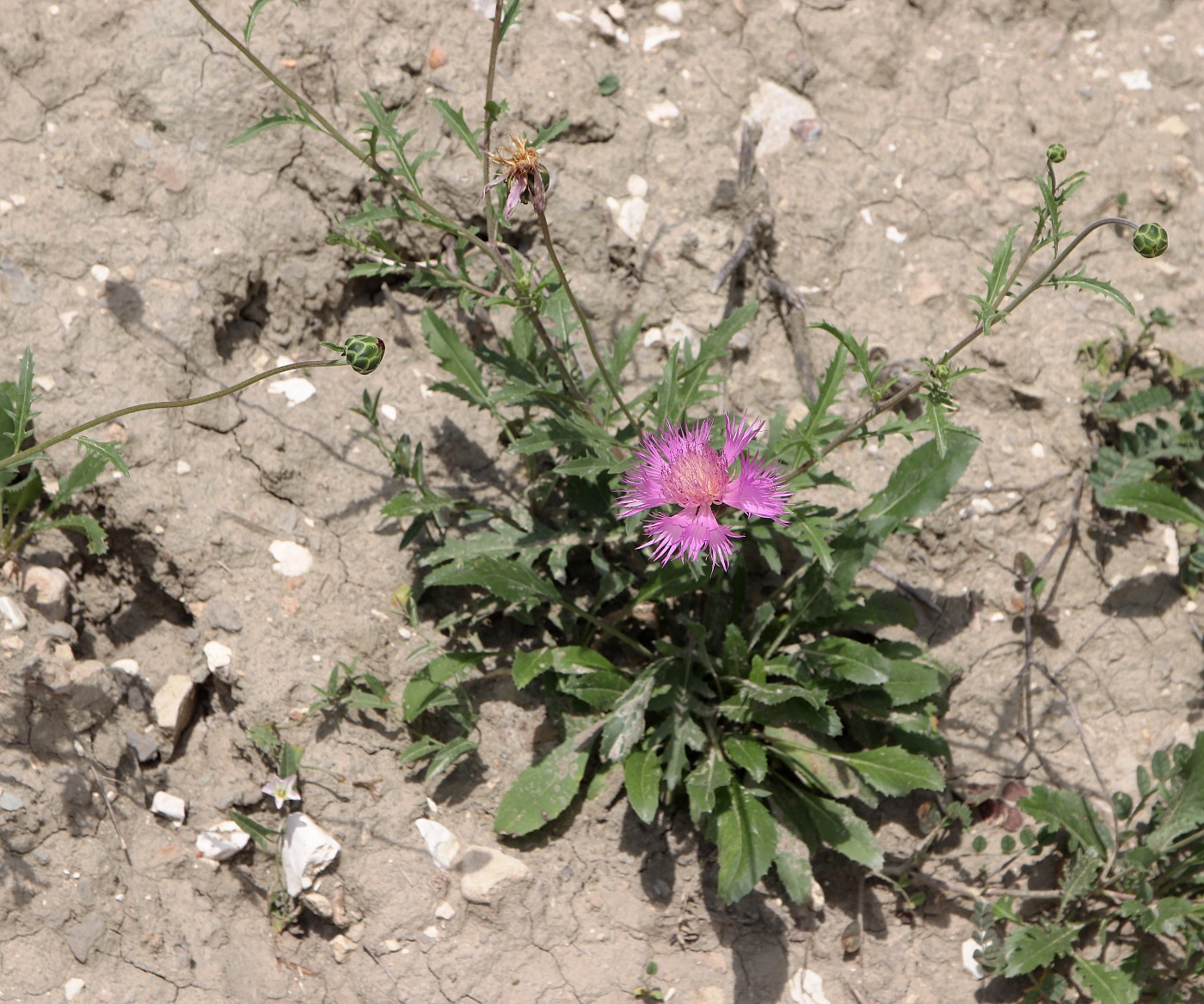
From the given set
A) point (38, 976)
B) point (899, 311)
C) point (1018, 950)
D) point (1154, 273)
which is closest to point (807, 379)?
point (899, 311)

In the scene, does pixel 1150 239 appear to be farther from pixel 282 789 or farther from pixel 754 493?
pixel 282 789

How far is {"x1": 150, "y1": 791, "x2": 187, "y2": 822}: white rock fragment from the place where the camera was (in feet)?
11.7

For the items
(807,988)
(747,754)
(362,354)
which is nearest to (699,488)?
(362,354)

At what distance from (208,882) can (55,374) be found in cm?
185

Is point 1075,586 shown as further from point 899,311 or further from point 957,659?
point 899,311

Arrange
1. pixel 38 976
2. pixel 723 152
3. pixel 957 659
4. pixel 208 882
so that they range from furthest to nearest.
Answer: pixel 723 152, pixel 957 659, pixel 208 882, pixel 38 976

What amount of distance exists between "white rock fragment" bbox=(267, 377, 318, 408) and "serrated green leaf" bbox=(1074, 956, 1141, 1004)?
3530 mm

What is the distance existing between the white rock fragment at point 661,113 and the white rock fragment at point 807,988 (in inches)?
135

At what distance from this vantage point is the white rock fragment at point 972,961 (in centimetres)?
388

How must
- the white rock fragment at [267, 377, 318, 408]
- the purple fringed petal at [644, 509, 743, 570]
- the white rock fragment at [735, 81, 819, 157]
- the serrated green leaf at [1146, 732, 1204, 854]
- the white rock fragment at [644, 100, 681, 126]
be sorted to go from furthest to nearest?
1. the white rock fragment at [735, 81, 819, 157]
2. the white rock fragment at [644, 100, 681, 126]
3. the white rock fragment at [267, 377, 318, 408]
4. the serrated green leaf at [1146, 732, 1204, 854]
5. the purple fringed petal at [644, 509, 743, 570]

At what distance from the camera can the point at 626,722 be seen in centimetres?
362

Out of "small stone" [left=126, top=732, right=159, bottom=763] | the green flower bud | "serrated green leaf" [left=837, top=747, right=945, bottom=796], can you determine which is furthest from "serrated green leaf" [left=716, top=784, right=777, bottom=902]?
the green flower bud

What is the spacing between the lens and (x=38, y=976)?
3176 millimetres

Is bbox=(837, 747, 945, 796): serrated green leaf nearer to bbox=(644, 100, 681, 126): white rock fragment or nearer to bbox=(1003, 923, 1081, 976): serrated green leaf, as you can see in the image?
bbox=(1003, 923, 1081, 976): serrated green leaf
